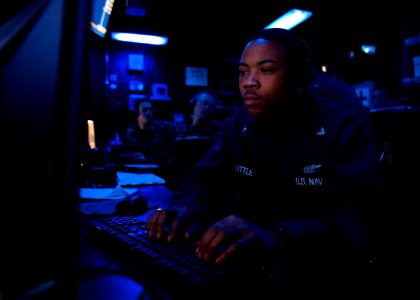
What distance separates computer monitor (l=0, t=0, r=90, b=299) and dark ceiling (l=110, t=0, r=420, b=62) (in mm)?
4763

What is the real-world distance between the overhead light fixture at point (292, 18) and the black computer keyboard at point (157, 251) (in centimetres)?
469

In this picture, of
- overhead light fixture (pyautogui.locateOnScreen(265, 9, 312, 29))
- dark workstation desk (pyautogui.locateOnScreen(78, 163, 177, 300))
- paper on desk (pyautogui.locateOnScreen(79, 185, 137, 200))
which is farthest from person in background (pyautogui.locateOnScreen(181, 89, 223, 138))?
dark workstation desk (pyautogui.locateOnScreen(78, 163, 177, 300))

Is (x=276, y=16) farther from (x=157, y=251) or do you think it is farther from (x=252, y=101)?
(x=157, y=251)

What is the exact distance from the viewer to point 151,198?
1.45 metres

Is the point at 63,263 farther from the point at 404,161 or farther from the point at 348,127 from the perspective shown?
the point at 404,161

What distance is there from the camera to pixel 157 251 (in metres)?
0.70

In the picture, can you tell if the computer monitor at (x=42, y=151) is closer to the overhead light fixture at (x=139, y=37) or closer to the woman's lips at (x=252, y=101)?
the woman's lips at (x=252, y=101)

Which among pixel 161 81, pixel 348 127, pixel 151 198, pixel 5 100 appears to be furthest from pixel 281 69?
pixel 161 81

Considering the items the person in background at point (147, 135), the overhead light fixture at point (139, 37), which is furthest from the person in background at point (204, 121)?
the overhead light fixture at point (139, 37)

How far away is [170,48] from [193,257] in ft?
24.1

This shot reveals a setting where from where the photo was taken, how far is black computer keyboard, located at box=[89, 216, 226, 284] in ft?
1.92

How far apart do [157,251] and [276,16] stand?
5588 mm

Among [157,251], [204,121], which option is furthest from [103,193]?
[204,121]

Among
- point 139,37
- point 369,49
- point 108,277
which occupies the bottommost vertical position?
point 108,277
